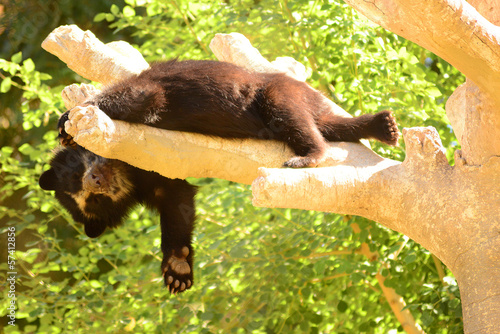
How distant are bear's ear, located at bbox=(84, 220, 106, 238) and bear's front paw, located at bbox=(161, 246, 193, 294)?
0.91 metres

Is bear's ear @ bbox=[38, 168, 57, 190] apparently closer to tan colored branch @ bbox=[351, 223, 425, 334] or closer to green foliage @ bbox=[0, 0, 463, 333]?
green foliage @ bbox=[0, 0, 463, 333]

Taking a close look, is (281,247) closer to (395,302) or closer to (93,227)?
(395,302)

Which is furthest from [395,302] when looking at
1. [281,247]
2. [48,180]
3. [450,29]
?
[450,29]

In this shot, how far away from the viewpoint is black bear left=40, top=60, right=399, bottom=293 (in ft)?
11.6

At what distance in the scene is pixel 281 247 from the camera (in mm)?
5180

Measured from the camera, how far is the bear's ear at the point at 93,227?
4.79 meters

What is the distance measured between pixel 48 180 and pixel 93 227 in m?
0.55

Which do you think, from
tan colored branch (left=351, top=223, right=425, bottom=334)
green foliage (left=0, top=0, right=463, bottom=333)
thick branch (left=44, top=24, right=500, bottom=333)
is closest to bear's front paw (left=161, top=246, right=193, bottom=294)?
green foliage (left=0, top=0, right=463, bottom=333)

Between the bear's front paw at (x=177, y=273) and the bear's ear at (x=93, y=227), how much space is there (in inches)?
35.9

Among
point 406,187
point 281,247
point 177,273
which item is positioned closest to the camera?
point 406,187

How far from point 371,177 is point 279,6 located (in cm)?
316

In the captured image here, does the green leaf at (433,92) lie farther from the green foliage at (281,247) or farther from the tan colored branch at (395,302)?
the tan colored branch at (395,302)

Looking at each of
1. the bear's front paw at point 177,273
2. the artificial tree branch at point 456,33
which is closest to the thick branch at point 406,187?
the artificial tree branch at point 456,33

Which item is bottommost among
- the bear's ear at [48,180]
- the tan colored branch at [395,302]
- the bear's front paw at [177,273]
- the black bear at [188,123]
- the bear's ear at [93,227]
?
the bear's ear at [93,227]
